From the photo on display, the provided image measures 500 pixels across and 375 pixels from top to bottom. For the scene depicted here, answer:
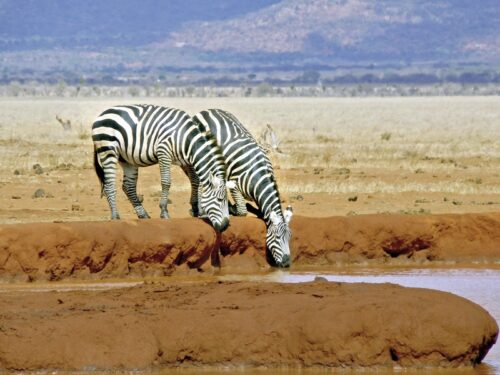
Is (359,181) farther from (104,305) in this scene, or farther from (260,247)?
(104,305)

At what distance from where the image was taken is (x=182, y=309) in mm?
10680

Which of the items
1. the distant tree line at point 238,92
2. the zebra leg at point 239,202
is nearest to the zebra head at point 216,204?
the zebra leg at point 239,202

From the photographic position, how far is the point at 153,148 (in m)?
17.6

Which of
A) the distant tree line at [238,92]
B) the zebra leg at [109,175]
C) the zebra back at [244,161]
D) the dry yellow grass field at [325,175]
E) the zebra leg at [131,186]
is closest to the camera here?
the zebra back at [244,161]

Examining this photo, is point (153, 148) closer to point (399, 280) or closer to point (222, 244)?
point (222, 244)

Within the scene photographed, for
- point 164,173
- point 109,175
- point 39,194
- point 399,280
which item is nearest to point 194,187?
point 164,173

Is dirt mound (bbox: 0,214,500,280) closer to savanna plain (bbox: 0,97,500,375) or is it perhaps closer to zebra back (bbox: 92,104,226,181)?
savanna plain (bbox: 0,97,500,375)

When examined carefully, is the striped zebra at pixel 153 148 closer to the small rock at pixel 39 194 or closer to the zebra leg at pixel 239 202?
the zebra leg at pixel 239 202

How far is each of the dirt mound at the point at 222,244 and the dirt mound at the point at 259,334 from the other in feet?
12.9

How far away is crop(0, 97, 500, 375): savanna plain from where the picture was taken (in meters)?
10.4

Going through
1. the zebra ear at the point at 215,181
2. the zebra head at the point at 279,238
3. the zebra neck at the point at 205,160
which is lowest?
the zebra head at the point at 279,238

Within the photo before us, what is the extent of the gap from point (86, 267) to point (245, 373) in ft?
15.7

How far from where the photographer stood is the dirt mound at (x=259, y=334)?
1016cm

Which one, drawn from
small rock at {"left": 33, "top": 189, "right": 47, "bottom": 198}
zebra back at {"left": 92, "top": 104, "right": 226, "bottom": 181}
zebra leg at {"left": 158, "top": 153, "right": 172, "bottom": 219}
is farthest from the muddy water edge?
small rock at {"left": 33, "top": 189, "right": 47, "bottom": 198}
